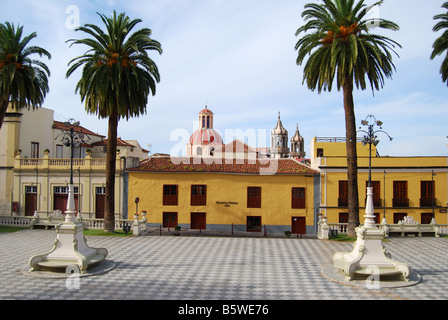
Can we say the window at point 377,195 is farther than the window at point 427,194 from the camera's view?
Yes

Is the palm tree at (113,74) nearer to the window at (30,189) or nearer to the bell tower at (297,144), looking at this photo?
the window at (30,189)

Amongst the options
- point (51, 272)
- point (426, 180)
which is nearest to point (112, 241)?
point (51, 272)

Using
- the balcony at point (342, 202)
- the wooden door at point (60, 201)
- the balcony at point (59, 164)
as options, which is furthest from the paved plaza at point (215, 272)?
the balcony at point (59, 164)

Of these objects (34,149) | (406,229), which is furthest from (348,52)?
(34,149)

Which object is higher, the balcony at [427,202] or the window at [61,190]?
the window at [61,190]

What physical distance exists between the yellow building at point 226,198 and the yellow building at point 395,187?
4.97ft

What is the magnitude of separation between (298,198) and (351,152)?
422 inches

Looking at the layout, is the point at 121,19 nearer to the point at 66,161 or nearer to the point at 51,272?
the point at 66,161

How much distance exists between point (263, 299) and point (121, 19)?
2129 centimetres

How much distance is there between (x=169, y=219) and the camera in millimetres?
34219

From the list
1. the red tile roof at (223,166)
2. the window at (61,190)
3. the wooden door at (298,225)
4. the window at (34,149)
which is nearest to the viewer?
the wooden door at (298,225)

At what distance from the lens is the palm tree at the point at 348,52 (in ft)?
75.6

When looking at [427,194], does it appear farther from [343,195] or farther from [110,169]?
[110,169]

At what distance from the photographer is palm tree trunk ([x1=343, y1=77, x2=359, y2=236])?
2408 centimetres
